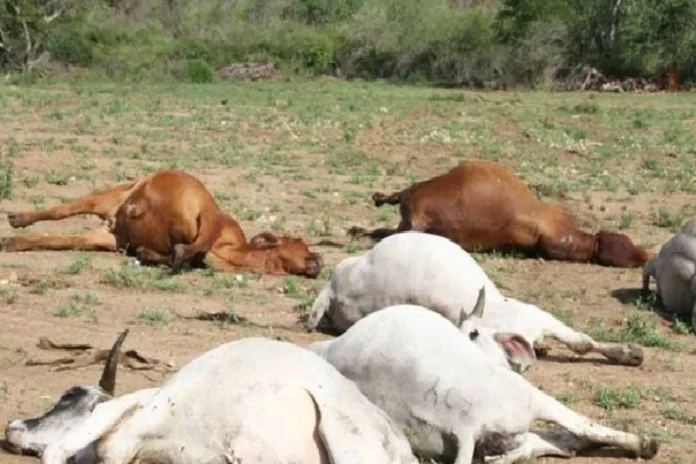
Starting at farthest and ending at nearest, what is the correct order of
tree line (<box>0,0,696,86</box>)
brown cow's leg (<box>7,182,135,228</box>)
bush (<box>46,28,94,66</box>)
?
bush (<box>46,28,94,66</box>), tree line (<box>0,0,696,86</box>), brown cow's leg (<box>7,182,135,228</box>)

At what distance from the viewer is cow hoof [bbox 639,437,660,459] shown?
18.0 ft

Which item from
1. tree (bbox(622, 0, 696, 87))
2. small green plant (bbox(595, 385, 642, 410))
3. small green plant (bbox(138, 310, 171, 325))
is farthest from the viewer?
tree (bbox(622, 0, 696, 87))

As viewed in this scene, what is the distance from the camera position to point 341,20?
62.3 m

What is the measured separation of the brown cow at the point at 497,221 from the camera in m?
10.6

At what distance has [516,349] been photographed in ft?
20.2

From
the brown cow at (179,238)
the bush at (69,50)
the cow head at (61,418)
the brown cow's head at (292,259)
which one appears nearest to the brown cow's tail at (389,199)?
the brown cow at (179,238)

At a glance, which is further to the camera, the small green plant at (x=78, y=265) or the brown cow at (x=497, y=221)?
the brown cow at (x=497, y=221)

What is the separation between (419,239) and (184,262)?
2.69 m

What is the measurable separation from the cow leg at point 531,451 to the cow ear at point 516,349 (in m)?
0.67

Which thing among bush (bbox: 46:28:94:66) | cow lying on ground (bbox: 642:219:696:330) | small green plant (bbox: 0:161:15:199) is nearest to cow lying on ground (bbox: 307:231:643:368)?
cow lying on ground (bbox: 642:219:696:330)

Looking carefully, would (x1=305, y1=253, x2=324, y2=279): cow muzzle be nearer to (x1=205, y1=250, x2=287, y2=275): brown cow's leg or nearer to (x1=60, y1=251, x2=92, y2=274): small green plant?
(x1=205, y1=250, x2=287, y2=275): brown cow's leg

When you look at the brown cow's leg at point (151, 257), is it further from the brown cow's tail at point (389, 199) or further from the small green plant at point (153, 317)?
the brown cow's tail at point (389, 199)

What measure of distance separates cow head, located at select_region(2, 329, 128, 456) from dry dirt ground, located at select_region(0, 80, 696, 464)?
104 millimetres

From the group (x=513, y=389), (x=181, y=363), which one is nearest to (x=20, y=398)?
(x=181, y=363)
